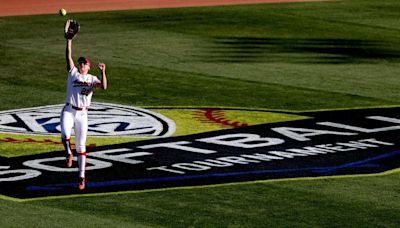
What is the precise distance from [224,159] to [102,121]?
3415 mm

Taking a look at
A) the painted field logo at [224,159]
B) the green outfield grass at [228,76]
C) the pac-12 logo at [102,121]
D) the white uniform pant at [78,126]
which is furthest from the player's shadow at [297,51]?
the white uniform pant at [78,126]

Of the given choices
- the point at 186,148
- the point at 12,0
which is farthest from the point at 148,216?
the point at 12,0

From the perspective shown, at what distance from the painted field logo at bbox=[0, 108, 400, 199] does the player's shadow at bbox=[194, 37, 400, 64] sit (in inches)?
280

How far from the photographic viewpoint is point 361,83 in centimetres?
2595

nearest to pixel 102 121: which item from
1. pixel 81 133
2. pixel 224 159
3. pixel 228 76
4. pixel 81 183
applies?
pixel 224 159

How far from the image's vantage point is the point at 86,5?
3638 centimetres

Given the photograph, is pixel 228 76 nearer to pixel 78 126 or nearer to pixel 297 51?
pixel 297 51

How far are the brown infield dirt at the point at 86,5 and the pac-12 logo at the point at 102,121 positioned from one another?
12.5m

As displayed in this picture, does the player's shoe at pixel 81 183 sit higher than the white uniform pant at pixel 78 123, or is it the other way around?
the white uniform pant at pixel 78 123

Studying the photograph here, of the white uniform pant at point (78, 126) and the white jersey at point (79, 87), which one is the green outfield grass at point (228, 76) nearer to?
the white uniform pant at point (78, 126)

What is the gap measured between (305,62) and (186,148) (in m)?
9.31

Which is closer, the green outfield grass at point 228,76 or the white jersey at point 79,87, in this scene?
the green outfield grass at point 228,76

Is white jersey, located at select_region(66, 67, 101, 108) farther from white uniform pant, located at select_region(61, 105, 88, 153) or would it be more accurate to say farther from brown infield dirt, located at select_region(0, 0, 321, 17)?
brown infield dirt, located at select_region(0, 0, 321, 17)

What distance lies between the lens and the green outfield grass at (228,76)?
15672mm
